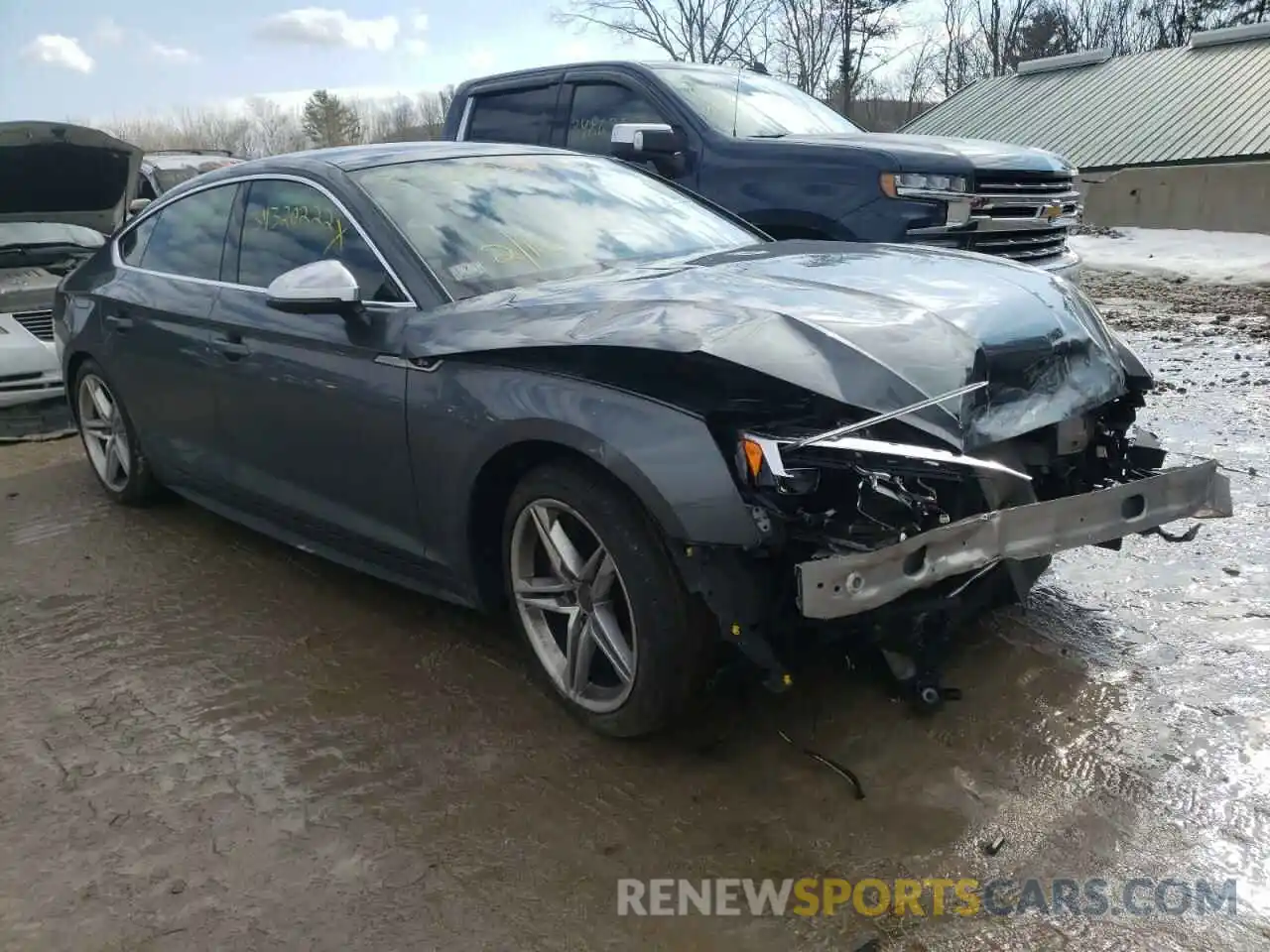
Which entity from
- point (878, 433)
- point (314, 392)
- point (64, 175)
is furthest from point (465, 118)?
point (878, 433)

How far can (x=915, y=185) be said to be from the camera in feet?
19.9

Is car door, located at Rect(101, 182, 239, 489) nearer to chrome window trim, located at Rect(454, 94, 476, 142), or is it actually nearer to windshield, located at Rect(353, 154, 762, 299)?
windshield, located at Rect(353, 154, 762, 299)

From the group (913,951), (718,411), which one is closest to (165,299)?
(718,411)

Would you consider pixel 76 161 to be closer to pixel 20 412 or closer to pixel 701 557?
pixel 20 412

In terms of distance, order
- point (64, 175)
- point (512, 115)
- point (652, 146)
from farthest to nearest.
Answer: point (512, 115) < point (64, 175) < point (652, 146)

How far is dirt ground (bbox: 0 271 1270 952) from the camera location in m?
2.40

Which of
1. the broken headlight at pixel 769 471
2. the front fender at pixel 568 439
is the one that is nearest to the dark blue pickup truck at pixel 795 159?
the front fender at pixel 568 439

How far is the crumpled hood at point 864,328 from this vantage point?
8.65ft

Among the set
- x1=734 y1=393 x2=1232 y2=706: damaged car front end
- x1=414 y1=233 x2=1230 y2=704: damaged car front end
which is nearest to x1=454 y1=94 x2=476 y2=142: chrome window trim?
x1=414 y1=233 x2=1230 y2=704: damaged car front end

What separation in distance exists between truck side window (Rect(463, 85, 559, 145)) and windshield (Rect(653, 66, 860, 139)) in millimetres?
994

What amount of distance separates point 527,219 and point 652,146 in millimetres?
3181

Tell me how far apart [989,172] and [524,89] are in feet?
11.6

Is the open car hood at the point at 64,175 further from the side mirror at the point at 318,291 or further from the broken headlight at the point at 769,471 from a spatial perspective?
the broken headlight at the point at 769,471

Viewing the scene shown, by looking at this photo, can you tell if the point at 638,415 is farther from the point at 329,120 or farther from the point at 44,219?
the point at 329,120
